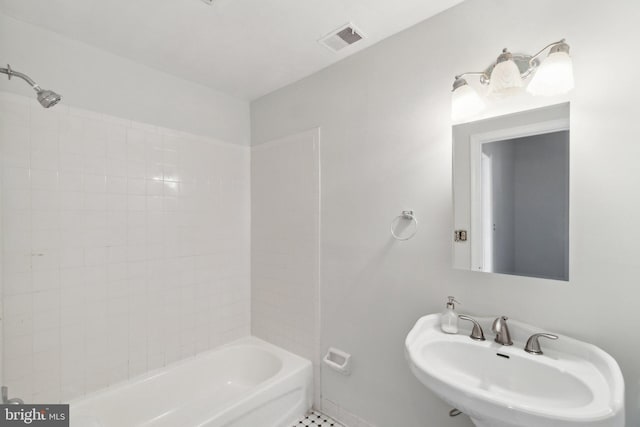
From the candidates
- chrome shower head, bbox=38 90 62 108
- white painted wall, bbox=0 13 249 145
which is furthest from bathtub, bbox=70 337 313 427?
white painted wall, bbox=0 13 249 145

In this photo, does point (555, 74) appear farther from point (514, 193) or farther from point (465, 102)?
point (514, 193)

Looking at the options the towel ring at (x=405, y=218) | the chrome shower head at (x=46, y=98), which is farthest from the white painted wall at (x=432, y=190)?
the chrome shower head at (x=46, y=98)

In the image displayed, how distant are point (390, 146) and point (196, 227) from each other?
5.12ft

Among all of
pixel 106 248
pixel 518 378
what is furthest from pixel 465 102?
pixel 106 248

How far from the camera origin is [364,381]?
182 centimetres

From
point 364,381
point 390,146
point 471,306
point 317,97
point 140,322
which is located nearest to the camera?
point 471,306

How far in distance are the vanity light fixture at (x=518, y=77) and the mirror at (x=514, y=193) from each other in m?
0.09

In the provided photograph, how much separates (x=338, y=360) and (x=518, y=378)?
1126 mm

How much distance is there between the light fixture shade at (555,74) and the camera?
1.08 m

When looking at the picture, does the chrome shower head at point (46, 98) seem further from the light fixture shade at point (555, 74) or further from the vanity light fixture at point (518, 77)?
the light fixture shade at point (555, 74)

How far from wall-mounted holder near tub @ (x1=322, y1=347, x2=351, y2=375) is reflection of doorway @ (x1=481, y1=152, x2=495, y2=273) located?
3.48 ft

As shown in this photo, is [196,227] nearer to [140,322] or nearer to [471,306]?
[140,322]

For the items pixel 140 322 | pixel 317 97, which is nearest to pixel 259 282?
pixel 140 322
